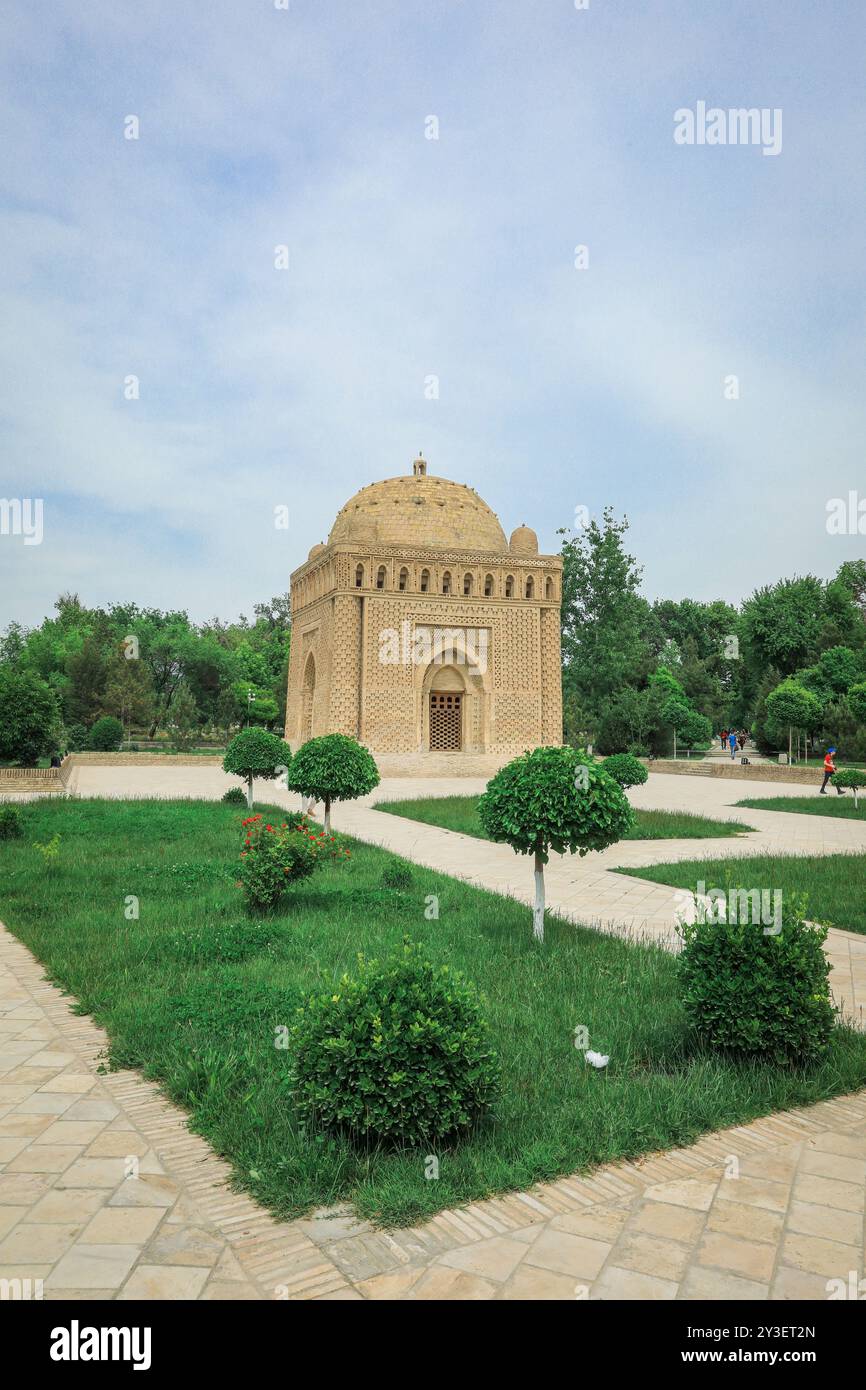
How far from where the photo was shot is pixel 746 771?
1032 inches

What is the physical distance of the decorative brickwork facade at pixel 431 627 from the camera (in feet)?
89.9

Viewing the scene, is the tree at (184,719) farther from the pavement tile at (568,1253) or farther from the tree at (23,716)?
the pavement tile at (568,1253)

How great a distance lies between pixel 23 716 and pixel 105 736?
994cm

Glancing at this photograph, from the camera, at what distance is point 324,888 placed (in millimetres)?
8383

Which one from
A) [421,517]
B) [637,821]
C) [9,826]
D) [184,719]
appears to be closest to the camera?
[9,826]

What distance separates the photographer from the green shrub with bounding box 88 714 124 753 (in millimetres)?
31031

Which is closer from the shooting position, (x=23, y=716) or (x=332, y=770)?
(x=332, y=770)

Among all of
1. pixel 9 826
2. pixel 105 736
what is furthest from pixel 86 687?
pixel 9 826

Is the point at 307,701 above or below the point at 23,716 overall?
above

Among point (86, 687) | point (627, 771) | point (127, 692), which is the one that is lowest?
point (627, 771)

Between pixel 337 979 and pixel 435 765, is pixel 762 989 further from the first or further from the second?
pixel 435 765

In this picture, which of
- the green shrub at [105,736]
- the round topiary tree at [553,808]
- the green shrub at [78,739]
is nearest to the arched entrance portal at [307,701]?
the green shrub at [105,736]

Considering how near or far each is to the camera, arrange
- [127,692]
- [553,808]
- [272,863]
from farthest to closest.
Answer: [127,692], [272,863], [553,808]

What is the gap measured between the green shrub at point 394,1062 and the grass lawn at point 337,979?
4.5 inches
